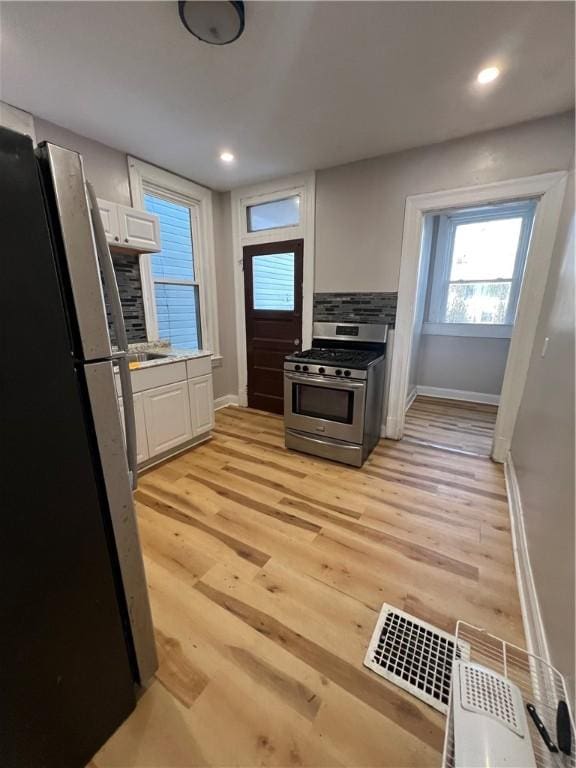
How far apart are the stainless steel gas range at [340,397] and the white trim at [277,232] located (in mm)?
603

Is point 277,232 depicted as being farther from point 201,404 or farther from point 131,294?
point 201,404

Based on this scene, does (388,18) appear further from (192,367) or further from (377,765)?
(377,765)

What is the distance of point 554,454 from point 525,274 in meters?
1.65

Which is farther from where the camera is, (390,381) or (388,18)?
(390,381)

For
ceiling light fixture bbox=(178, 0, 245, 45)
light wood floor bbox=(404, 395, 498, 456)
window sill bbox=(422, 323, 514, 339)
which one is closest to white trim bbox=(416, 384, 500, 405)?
light wood floor bbox=(404, 395, 498, 456)

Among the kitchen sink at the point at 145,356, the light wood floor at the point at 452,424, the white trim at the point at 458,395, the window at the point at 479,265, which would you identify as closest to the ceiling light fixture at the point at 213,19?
the kitchen sink at the point at 145,356

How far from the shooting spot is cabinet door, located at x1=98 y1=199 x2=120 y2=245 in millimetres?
2391

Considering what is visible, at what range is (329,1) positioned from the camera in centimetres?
135

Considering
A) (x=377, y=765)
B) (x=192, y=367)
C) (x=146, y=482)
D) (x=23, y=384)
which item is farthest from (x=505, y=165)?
(x=146, y=482)

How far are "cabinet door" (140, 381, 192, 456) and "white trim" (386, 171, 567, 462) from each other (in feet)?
6.77

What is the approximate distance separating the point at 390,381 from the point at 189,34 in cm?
281

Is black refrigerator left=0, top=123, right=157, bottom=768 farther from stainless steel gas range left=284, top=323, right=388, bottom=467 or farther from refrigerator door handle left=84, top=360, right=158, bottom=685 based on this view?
stainless steel gas range left=284, top=323, right=388, bottom=467

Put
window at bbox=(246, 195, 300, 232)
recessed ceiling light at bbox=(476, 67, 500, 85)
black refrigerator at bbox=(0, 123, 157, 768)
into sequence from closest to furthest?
1. black refrigerator at bbox=(0, 123, 157, 768)
2. recessed ceiling light at bbox=(476, 67, 500, 85)
3. window at bbox=(246, 195, 300, 232)

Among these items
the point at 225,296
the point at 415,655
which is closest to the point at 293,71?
the point at 225,296
